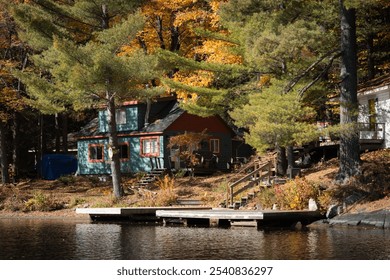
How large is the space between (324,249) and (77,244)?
297 inches

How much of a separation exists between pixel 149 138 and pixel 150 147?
1.93 feet

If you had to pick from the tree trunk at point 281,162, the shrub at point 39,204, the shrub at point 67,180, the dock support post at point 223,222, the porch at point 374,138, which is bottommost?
the dock support post at point 223,222

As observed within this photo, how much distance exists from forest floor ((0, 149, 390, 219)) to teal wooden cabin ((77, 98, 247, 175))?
322 centimetres

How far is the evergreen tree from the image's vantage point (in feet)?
104

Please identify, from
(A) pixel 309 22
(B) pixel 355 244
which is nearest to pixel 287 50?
(A) pixel 309 22

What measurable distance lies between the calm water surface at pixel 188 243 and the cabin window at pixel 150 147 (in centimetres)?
1696

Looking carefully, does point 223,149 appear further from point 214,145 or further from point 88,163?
point 88,163

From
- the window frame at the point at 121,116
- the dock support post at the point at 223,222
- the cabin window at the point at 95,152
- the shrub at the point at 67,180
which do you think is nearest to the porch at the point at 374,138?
the dock support post at the point at 223,222

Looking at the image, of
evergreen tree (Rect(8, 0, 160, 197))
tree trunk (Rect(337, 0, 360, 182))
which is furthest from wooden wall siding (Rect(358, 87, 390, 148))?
evergreen tree (Rect(8, 0, 160, 197))

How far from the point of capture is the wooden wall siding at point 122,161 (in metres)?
44.2

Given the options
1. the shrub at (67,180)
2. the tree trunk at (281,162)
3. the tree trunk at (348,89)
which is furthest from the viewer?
the shrub at (67,180)

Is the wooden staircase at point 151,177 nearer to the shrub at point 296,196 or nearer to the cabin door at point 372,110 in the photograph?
the shrub at point 296,196

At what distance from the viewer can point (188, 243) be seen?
20.9 metres

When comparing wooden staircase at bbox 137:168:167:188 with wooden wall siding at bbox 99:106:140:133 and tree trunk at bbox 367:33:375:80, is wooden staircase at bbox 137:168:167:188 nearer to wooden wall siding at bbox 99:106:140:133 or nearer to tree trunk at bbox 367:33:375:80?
wooden wall siding at bbox 99:106:140:133
